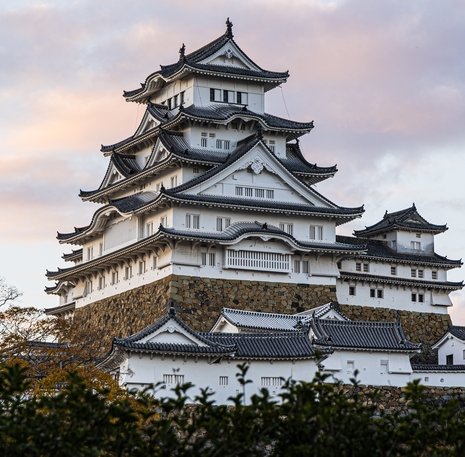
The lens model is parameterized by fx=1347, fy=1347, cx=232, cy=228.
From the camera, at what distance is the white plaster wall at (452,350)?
60250mm

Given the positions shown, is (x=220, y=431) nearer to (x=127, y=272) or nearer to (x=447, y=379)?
(x=447, y=379)

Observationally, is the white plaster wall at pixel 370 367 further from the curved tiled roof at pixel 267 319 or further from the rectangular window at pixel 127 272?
the rectangular window at pixel 127 272

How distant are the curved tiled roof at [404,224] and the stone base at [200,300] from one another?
22.2ft

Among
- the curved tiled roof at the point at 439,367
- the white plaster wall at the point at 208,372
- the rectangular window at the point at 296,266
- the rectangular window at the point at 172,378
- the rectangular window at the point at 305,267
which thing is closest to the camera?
the white plaster wall at the point at 208,372

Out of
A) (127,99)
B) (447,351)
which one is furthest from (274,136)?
(447,351)

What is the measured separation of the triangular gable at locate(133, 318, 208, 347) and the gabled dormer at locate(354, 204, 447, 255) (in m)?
20.9

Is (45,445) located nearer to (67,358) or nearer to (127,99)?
(67,358)

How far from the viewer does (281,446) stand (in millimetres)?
24031

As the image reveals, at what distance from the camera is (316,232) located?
62.3 metres

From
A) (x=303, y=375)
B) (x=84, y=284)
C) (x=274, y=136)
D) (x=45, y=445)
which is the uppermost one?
(x=274, y=136)

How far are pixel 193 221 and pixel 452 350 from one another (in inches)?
516

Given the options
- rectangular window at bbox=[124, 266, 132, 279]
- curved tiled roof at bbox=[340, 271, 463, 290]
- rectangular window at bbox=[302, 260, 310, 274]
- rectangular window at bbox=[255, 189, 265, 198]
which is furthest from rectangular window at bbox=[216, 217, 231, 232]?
curved tiled roof at bbox=[340, 271, 463, 290]

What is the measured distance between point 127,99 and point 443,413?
Result: 153 ft

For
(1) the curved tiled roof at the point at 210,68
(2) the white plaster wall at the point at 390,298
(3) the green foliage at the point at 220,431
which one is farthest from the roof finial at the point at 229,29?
(3) the green foliage at the point at 220,431
